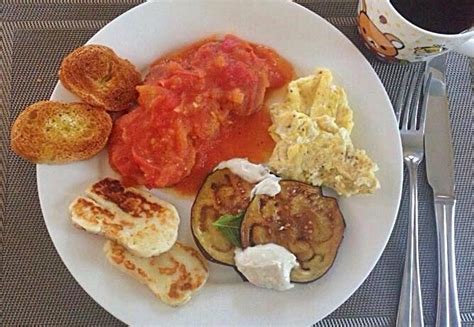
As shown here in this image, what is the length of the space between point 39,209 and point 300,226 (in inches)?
22.8

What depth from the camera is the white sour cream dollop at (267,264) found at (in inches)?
52.8

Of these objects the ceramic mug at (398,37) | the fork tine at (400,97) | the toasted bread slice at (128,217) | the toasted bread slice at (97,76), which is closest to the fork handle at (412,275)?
the fork tine at (400,97)

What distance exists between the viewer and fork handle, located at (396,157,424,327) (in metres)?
1.47

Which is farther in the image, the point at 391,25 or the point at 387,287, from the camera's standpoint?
the point at 387,287

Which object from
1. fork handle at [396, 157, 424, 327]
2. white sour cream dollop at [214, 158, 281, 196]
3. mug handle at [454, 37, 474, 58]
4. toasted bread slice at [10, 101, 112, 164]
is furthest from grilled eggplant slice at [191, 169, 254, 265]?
mug handle at [454, 37, 474, 58]

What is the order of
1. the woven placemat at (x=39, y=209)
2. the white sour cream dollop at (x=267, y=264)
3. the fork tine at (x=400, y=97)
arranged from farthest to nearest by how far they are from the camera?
the fork tine at (x=400, y=97), the woven placemat at (x=39, y=209), the white sour cream dollop at (x=267, y=264)

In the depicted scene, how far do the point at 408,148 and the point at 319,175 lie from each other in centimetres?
26

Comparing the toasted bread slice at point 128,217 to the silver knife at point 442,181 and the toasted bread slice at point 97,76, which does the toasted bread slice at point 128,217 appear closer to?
the toasted bread slice at point 97,76

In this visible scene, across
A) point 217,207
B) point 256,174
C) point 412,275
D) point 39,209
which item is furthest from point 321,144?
point 39,209

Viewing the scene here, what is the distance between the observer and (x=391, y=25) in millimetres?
1380

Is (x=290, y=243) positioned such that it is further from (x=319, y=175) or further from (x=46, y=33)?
(x=46, y=33)

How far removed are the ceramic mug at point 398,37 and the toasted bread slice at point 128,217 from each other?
0.58m

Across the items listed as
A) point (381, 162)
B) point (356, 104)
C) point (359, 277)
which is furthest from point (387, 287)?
point (356, 104)

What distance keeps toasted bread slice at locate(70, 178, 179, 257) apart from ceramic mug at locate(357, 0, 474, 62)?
1.90 feet
